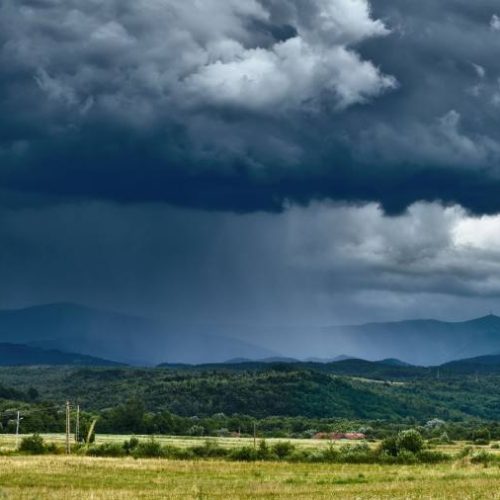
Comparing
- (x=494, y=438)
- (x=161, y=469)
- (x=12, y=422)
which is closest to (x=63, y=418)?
(x=12, y=422)

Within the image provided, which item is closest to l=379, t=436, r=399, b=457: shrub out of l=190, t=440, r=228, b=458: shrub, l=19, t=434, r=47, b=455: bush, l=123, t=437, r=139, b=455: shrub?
l=190, t=440, r=228, b=458: shrub

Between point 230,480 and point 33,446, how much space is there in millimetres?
36503

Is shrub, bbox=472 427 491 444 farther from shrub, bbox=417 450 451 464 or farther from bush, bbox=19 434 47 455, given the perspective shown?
bush, bbox=19 434 47 455

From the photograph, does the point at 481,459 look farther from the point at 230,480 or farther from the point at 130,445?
the point at 230,480

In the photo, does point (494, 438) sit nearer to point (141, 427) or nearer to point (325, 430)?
point (325, 430)

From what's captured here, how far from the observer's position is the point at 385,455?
86062 mm

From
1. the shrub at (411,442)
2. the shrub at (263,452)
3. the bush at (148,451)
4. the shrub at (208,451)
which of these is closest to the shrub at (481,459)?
the shrub at (411,442)

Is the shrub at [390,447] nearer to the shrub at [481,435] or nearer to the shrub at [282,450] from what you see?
the shrub at [282,450]

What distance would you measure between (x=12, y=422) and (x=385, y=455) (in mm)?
80212

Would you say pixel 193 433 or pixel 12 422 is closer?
pixel 12 422

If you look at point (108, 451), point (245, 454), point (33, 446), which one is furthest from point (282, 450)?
point (33, 446)

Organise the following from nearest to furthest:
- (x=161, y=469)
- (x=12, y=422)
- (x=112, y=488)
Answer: (x=112, y=488) → (x=161, y=469) → (x=12, y=422)

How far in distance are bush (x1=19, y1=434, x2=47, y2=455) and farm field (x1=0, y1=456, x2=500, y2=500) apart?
12.3 m

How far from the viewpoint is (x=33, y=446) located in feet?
294
